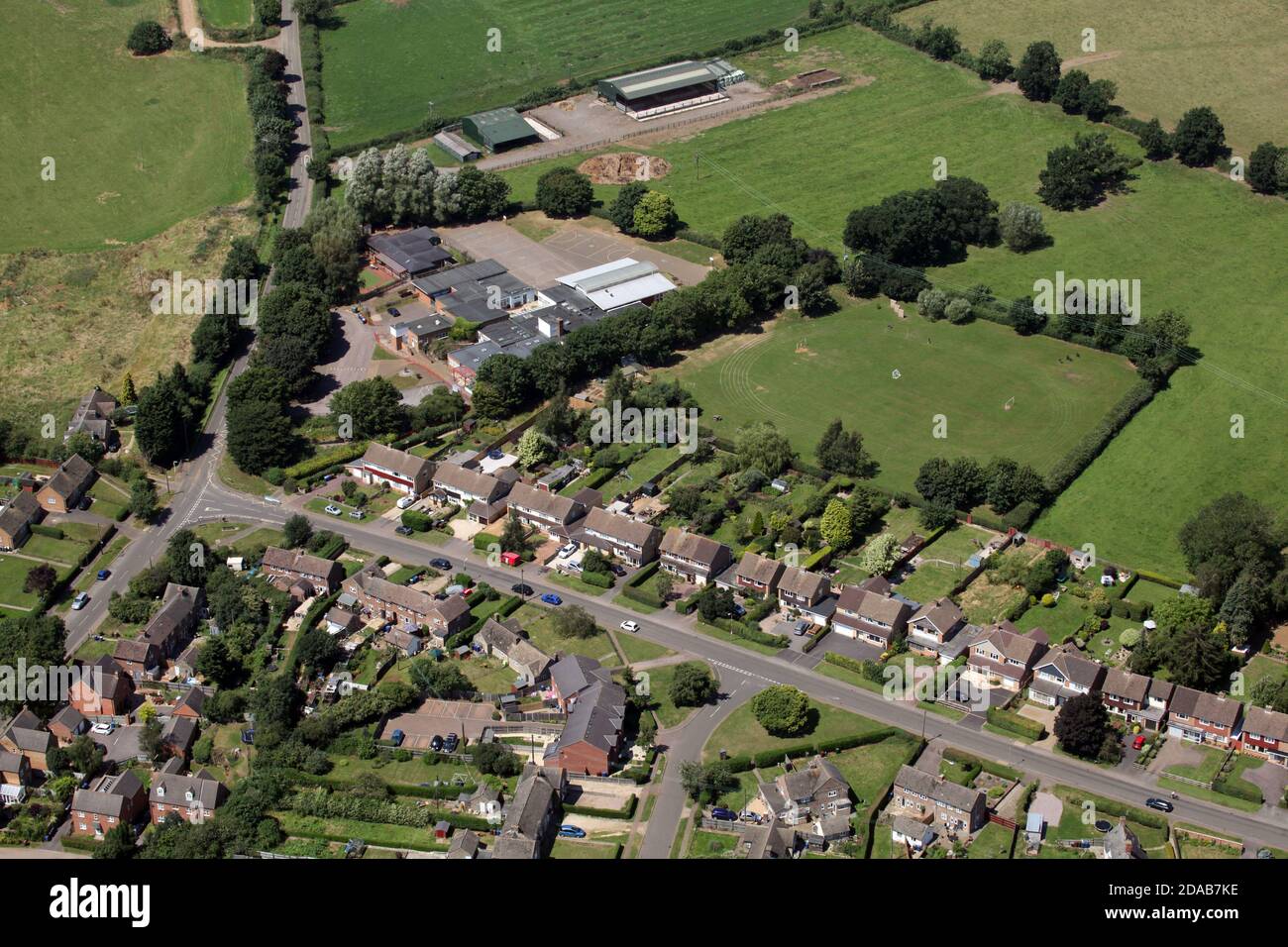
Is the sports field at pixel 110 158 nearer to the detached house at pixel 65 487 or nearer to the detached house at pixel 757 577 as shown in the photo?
the detached house at pixel 65 487

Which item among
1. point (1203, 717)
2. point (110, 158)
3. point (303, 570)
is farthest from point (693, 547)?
point (110, 158)

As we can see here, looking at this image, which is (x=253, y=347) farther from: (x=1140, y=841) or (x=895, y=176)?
(x=1140, y=841)

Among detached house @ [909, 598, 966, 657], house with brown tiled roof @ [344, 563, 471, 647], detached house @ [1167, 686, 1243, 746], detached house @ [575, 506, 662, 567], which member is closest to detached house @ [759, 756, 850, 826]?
detached house @ [909, 598, 966, 657]

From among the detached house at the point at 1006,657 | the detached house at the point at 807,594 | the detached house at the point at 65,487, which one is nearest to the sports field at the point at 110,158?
the detached house at the point at 65,487

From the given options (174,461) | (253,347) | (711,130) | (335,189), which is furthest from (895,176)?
(174,461)

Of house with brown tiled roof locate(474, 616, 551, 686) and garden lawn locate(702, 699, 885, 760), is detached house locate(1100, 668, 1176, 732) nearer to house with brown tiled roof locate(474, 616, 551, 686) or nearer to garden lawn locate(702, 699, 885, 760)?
garden lawn locate(702, 699, 885, 760)

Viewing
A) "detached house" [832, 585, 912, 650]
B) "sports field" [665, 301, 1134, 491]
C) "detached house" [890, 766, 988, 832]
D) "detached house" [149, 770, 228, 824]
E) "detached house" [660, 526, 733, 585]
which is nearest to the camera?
"detached house" [890, 766, 988, 832]

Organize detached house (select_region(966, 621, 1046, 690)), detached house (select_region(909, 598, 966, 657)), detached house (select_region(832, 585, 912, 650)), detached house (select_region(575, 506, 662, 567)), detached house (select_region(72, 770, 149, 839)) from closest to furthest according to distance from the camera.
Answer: detached house (select_region(72, 770, 149, 839)) → detached house (select_region(966, 621, 1046, 690)) → detached house (select_region(909, 598, 966, 657)) → detached house (select_region(832, 585, 912, 650)) → detached house (select_region(575, 506, 662, 567))
